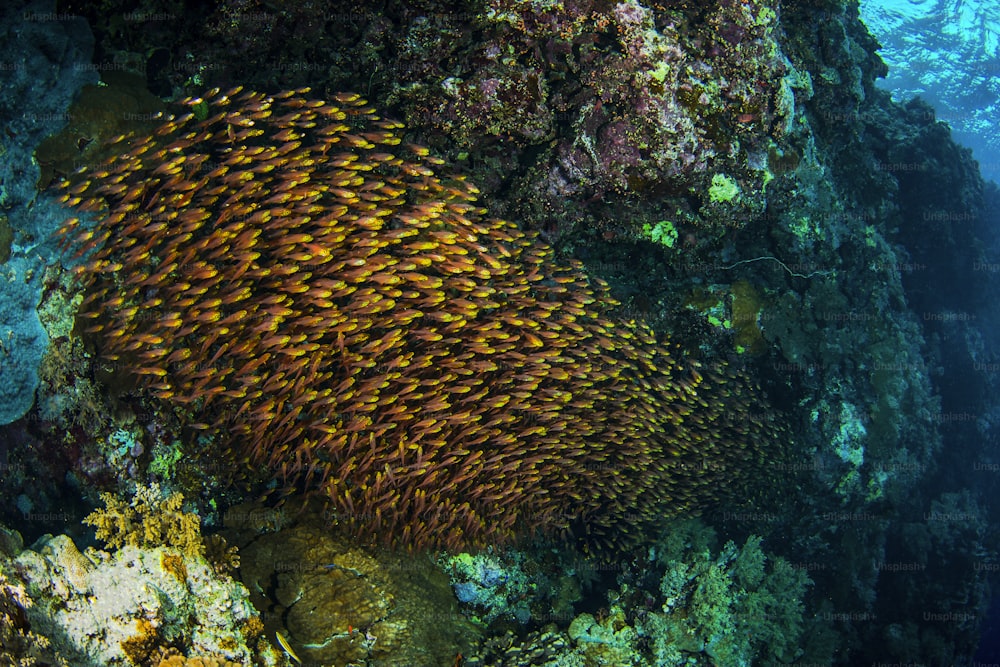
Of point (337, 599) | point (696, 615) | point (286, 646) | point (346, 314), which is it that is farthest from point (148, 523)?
point (696, 615)

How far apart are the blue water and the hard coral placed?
32726 mm

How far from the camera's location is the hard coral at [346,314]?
18.6 ft

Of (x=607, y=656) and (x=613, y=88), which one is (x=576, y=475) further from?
(x=613, y=88)

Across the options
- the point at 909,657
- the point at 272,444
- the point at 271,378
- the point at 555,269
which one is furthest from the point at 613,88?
the point at 909,657

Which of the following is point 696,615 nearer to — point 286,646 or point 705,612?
point 705,612

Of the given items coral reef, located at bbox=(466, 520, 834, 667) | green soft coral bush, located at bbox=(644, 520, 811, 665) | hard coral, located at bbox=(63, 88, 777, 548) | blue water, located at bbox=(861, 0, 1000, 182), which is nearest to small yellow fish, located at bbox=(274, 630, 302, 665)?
hard coral, located at bbox=(63, 88, 777, 548)

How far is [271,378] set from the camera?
5.72 metres

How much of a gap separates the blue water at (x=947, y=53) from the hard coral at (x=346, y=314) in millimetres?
32726

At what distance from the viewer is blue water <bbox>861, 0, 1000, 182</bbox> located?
1179 inches

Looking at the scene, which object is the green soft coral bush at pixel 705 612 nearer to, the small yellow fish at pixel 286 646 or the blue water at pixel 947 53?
the small yellow fish at pixel 286 646

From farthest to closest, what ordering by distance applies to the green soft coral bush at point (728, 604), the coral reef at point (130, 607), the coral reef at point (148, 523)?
the green soft coral bush at point (728, 604) → the coral reef at point (148, 523) → the coral reef at point (130, 607)

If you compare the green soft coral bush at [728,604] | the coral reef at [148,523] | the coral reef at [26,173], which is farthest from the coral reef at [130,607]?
the green soft coral bush at [728,604]

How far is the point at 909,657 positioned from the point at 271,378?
11.1 meters

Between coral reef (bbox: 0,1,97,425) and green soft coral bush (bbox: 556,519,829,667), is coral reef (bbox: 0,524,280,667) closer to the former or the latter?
coral reef (bbox: 0,1,97,425)
